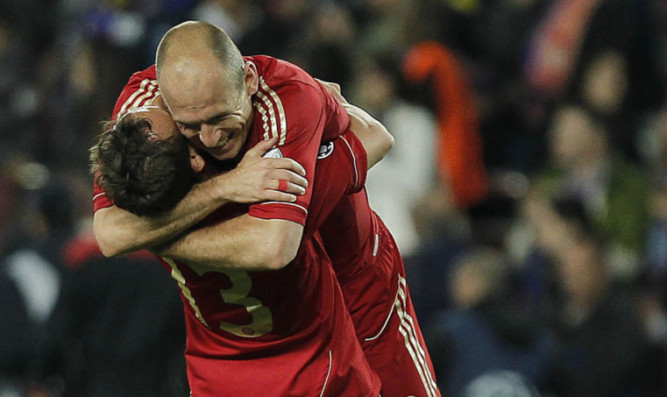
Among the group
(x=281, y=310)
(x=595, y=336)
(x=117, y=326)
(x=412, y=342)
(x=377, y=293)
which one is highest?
(x=281, y=310)

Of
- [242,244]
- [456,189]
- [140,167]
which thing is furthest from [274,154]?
[456,189]

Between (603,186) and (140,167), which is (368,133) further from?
(603,186)

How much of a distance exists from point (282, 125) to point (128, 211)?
49 cm

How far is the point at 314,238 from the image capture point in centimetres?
404

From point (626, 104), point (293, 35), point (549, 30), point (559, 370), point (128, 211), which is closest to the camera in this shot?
point (128, 211)

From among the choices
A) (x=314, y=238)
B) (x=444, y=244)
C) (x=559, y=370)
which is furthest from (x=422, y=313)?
(x=314, y=238)

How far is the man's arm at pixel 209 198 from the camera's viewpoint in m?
3.58

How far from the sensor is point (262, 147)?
12.0 ft

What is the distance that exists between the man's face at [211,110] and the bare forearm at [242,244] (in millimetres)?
237

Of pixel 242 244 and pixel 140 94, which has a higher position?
pixel 140 94

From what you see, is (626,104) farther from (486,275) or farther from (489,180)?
(486,275)

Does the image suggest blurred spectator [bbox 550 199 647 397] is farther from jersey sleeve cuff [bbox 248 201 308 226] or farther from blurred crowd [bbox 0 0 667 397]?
jersey sleeve cuff [bbox 248 201 308 226]

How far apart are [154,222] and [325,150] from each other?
Answer: 0.58m

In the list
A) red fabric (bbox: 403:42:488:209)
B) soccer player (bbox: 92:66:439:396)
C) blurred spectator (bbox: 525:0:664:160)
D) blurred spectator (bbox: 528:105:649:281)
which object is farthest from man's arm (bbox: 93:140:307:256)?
blurred spectator (bbox: 525:0:664:160)
